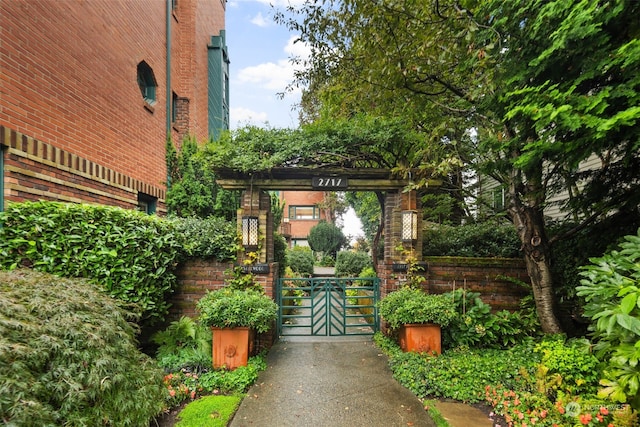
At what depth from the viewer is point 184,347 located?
177 inches

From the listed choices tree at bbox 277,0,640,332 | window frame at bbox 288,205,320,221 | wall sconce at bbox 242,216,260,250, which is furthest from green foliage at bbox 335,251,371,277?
window frame at bbox 288,205,320,221

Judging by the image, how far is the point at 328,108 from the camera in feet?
22.6

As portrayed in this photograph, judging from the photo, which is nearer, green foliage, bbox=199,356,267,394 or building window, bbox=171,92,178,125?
green foliage, bbox=199,356,267,394

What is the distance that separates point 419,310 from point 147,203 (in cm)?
637

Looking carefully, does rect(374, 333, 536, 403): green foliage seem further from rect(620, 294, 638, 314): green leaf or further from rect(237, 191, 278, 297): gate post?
rect(237, 191, 278, 297): gate post

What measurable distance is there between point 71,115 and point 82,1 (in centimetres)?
197

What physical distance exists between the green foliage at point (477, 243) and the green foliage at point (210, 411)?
13.5ft

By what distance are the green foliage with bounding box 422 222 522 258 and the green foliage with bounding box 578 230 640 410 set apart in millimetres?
2808

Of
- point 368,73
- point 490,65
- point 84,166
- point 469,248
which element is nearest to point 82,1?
point 84,166

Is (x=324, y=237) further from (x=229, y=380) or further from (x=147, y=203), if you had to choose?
(x=229, y=380)

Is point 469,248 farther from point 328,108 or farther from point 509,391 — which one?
point 328,108

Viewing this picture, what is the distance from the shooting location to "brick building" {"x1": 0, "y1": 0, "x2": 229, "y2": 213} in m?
3.78

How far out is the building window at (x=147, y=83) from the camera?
7.07m

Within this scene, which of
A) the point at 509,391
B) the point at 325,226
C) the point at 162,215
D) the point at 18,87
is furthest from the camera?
the point at 325,226
